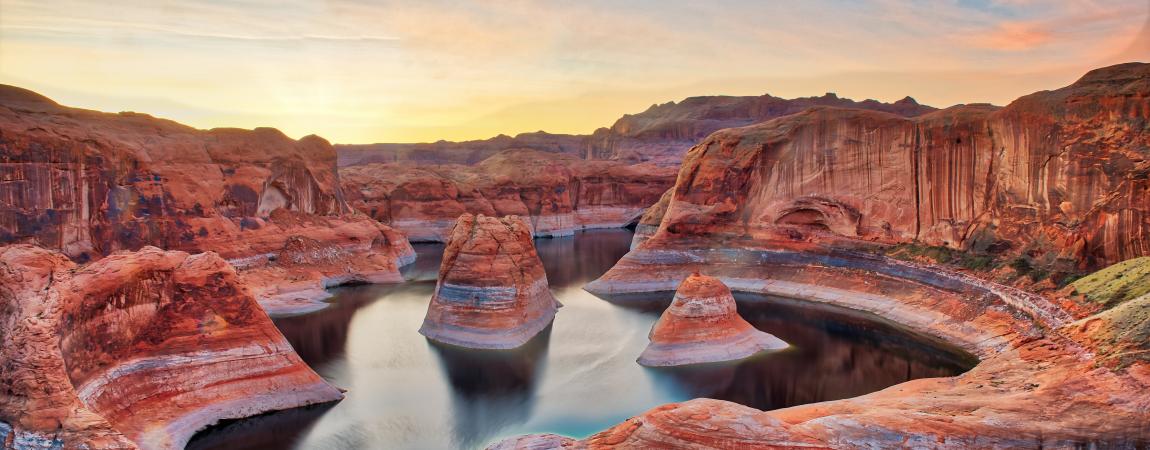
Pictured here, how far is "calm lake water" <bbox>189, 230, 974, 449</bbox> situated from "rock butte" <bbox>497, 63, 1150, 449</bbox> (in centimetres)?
243

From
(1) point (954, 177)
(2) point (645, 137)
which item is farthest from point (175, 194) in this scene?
(2) point (645, 137)

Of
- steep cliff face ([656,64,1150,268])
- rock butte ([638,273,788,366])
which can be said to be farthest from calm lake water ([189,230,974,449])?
steep cliff face ([656,64,1150,268])

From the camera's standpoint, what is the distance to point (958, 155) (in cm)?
2648

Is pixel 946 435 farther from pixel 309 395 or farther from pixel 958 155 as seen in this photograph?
pixel 958 155

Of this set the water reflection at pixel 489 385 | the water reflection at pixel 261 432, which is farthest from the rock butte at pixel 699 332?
the water reflection at pixel 261 432

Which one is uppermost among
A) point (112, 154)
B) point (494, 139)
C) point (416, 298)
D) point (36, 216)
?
point (494, 139)

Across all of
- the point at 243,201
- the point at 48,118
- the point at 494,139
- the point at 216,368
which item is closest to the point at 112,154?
the point at 48,118

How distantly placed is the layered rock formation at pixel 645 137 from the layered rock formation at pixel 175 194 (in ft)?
214

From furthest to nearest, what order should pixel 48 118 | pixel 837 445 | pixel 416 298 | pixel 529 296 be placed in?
pixel 416 298 < pixel 48 118 < pixel 529 296 < pixel 837 445

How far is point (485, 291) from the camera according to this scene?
21031mm

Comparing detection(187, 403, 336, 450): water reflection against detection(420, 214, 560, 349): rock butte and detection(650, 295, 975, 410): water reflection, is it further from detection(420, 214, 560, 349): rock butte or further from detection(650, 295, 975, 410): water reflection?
detection(650, 295, 975, 410): water reflection

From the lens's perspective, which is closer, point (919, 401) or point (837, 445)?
point (837, 445)

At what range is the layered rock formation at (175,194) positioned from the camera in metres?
23.3

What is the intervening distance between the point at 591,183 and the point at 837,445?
192ft
